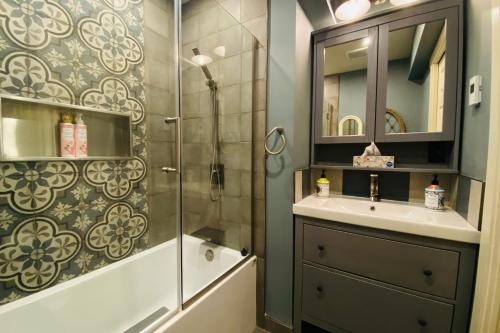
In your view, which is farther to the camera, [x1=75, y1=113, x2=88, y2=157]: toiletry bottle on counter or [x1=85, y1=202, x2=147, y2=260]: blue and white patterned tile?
[x1=85, y1=202, x2=147, y2=260]: blue and white patterned tile

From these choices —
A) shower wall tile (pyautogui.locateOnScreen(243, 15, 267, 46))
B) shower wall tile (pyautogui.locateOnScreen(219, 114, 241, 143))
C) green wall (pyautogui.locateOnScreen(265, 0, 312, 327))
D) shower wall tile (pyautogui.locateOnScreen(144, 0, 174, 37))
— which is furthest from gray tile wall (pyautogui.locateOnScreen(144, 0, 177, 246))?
green wall (pyautogui.locateOnScreen(265, 0, 312, 327))

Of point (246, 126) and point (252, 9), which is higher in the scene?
point (252, 9)

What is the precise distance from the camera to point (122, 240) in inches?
54.5

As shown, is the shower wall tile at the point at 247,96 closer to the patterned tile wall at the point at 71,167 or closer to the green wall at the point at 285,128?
the green wall at the point at 285,128

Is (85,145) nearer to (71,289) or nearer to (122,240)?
(122,240)

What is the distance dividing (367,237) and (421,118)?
751 millimetres

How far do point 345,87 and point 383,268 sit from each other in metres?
1.06

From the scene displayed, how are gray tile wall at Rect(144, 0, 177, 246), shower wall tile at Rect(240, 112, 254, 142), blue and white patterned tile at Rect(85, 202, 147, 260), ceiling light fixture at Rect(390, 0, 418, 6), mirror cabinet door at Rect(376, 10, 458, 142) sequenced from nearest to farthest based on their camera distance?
mirror cabinet door at Rect(376, 10, 458, 142) → ceiling light fixture at Rect(390, 0, 418, 6) → blue and white patterned tile at Rect(85, 202, 147, 260) → shower wall tile at Rect(240, 112, 254, 142) → gray tile wall at Rect(144, 0, 177, 246)

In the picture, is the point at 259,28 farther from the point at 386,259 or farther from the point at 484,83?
the point at 386,259

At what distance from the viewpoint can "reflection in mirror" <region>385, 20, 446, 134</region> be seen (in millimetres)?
1102

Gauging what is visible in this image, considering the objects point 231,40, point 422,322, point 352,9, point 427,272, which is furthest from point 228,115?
point 422,322

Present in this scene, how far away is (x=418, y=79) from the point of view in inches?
46.2

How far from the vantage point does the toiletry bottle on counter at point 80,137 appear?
1152 millimetres

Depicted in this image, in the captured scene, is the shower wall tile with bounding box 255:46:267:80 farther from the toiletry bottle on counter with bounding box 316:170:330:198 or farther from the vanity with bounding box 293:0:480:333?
the toiletry bottle on counter with bounding box 316:170:330:198
